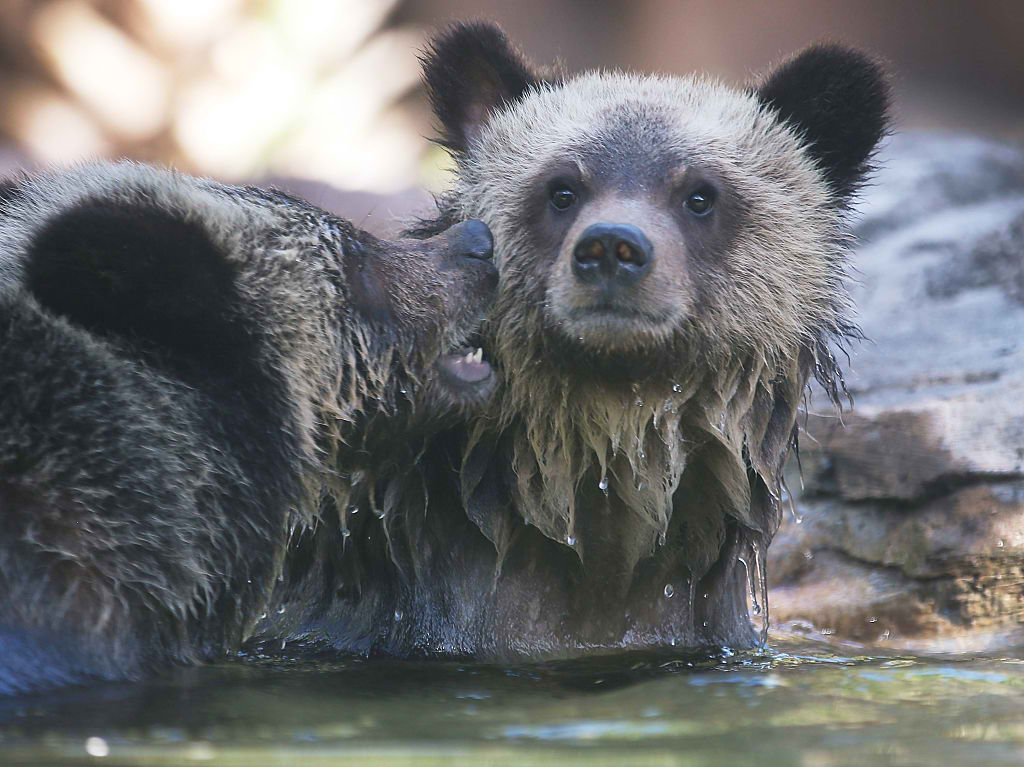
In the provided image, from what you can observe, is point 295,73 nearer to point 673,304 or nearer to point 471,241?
point 471,241

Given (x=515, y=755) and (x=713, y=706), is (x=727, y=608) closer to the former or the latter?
(x=713, y=706)

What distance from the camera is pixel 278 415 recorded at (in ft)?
15.3

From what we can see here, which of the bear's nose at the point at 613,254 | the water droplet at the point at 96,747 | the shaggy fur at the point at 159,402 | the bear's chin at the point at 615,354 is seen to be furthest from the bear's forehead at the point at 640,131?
the water droplet at the point at 96,747

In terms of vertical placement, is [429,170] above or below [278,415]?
above

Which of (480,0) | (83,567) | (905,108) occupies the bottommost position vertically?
(83,567)

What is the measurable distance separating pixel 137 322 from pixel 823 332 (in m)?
2.75

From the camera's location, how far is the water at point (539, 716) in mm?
3445

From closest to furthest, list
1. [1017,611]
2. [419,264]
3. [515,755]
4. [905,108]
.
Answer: [515,755]
[419,264]
[1017,611]
[905,108]

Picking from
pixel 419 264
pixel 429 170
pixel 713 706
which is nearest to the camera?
pixel 713 706

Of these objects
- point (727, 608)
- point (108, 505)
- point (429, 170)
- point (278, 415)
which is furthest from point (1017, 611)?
point (429, 170)

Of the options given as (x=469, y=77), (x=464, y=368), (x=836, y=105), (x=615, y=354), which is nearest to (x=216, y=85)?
(x=469, y=77)

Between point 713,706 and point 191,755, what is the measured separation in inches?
59.3

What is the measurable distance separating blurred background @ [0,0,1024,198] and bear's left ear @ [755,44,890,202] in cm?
819

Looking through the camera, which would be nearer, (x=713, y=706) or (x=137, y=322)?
(x=713, y=706)
